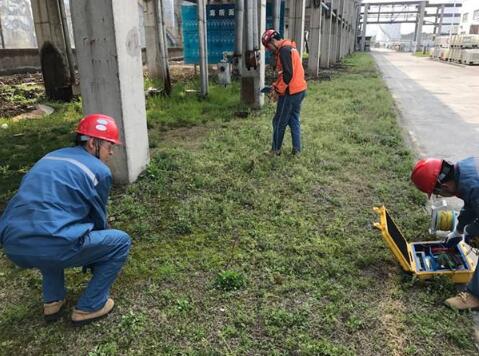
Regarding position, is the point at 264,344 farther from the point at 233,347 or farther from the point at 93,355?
the point at 93,355

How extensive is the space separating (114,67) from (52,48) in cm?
701

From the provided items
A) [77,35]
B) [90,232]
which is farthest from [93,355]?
[77,35]

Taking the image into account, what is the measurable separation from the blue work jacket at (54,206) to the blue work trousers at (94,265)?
8 centimetres

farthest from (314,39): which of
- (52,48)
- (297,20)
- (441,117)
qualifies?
(52,48)

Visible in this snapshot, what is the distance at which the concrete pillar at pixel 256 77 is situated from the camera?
975 centimetres

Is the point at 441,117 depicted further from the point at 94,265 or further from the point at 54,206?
the point at 54,206

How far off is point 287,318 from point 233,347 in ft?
1.48

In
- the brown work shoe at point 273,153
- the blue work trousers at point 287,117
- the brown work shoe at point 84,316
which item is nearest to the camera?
the brown work shoe at point 84,316

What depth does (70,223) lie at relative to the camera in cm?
254

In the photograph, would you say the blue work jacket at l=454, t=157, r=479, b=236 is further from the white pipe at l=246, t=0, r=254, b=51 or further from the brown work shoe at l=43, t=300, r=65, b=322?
the white pipe at l=246, t=0, r=254, b=51

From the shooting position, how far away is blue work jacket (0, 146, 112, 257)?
2416mm

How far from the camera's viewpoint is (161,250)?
12.6 ft

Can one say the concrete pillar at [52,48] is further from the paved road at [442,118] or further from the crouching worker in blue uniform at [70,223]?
the crouching worker in blue uniform at [70,223]

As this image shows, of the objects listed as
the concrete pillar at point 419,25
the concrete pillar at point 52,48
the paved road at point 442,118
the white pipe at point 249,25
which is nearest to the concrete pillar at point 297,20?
the paved road at point 442,118
